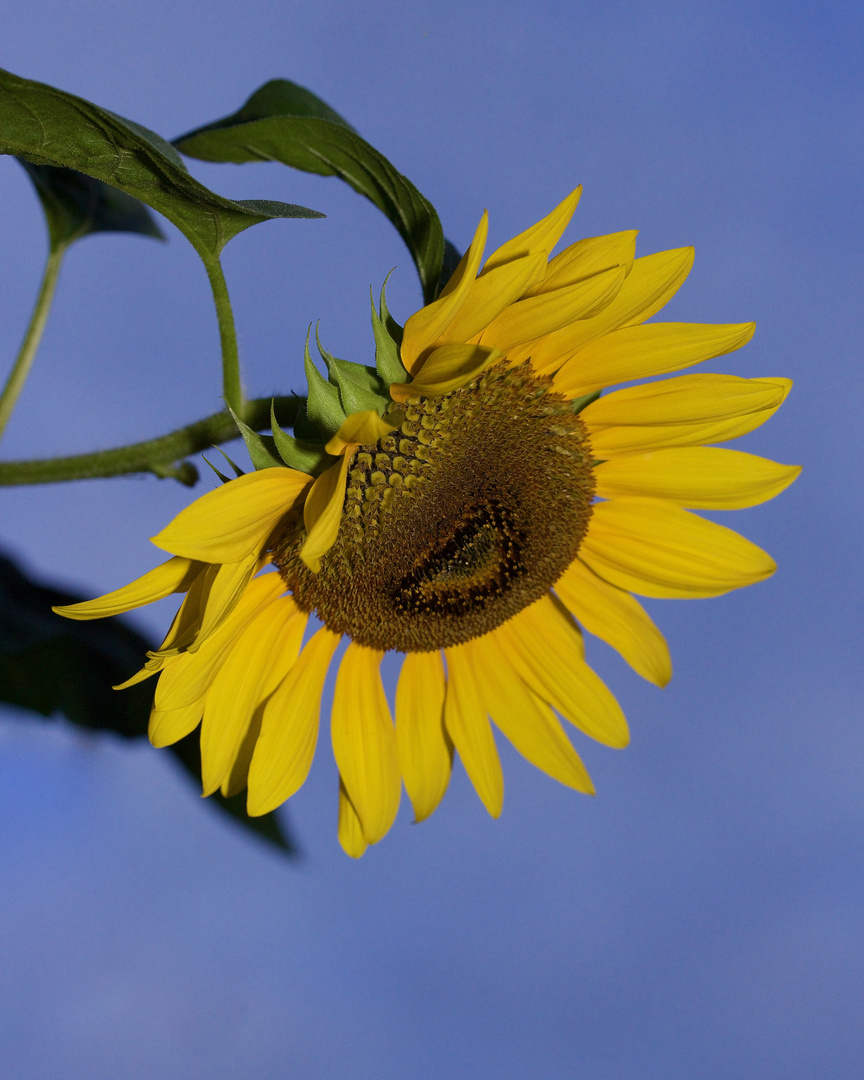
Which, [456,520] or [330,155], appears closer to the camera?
[456,520]

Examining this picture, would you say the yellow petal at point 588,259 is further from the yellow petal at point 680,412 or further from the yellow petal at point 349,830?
the yellow petal at point 349,830

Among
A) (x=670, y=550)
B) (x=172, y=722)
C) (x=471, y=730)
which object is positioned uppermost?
(x=670, y=550)

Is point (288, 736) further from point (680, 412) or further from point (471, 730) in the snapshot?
point (680, 412)

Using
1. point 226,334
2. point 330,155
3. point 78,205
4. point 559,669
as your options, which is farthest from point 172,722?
point 78,205

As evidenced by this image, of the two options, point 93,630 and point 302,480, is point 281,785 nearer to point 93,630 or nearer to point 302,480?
point 302,480

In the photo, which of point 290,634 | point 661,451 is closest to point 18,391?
point 290,634

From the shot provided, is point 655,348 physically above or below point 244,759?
above

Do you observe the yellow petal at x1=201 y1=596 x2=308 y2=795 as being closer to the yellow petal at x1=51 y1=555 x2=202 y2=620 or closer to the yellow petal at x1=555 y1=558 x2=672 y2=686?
the yellow petal at x1=51 y1=555 x2=202 y2=620
